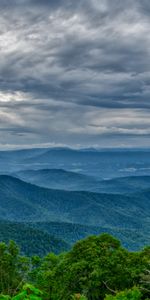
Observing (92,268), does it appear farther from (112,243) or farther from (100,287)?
(112,243)

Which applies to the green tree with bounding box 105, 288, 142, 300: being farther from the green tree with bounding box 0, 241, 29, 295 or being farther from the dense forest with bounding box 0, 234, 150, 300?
the green tree with bounding box 0, 241, 29, 295

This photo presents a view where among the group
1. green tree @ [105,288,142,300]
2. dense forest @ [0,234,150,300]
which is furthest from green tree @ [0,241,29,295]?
green tree @ [105,288,142,300]

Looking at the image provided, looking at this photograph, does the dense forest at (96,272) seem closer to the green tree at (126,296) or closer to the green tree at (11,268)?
the green tree at (11,268)

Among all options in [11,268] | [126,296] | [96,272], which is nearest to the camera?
[126,296]

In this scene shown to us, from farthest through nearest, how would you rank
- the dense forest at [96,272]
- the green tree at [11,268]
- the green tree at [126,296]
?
1. the green tree at [11,268]
2. the dense forest at [96,272]
3. the green tree at [126,296]

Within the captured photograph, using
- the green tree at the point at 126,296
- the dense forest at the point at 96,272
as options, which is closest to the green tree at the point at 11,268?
the dense forest at the point at 96,272

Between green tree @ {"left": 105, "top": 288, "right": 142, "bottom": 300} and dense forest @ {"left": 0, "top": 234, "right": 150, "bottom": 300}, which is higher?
green tree @ {"left": 105, "top": 288, "right": 142, "bottom": 300}

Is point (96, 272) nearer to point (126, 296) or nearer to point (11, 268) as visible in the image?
point (126, 296)

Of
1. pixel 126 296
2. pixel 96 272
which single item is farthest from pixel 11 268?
pixel 126 296

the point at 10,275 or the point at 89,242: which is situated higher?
the point at 89,242

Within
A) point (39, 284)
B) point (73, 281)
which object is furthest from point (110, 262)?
point (39, 284)

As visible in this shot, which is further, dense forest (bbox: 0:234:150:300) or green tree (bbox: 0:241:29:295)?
green tree (bbox: 0:241:29:295)
